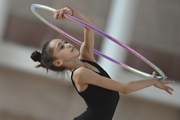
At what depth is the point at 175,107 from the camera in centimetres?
214

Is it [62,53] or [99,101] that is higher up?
[62,53]

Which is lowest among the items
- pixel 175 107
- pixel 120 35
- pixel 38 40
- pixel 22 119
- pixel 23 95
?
pixel 22 119

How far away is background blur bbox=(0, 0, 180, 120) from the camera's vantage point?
2107mm

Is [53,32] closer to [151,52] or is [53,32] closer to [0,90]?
[0,90]

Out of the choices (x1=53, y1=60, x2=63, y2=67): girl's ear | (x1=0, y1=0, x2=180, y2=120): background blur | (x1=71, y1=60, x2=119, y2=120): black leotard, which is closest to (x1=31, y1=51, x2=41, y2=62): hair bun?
(x1=53, y1=60, x2=63, y2=67): girl's ear

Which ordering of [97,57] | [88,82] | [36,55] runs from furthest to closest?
[97,57] < [36,55] < [88,82]

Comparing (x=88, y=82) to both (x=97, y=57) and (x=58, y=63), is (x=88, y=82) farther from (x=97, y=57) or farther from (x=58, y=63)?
(x=97, y=57)

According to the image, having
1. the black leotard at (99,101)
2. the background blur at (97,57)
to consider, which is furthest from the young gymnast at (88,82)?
the background blur at (97,57)

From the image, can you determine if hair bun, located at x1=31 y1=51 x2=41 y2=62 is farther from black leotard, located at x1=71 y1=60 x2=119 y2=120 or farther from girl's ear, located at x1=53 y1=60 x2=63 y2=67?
black leotard, located at x1=71 y1=60 x2=119 y2=120

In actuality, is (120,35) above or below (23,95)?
above

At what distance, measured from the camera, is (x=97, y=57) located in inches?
85.8

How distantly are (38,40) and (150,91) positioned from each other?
864 mm

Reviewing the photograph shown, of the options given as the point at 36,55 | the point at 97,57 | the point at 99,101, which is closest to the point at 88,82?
the point at 99,101

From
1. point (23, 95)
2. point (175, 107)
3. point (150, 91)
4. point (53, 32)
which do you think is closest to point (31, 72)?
point (23, 95)
